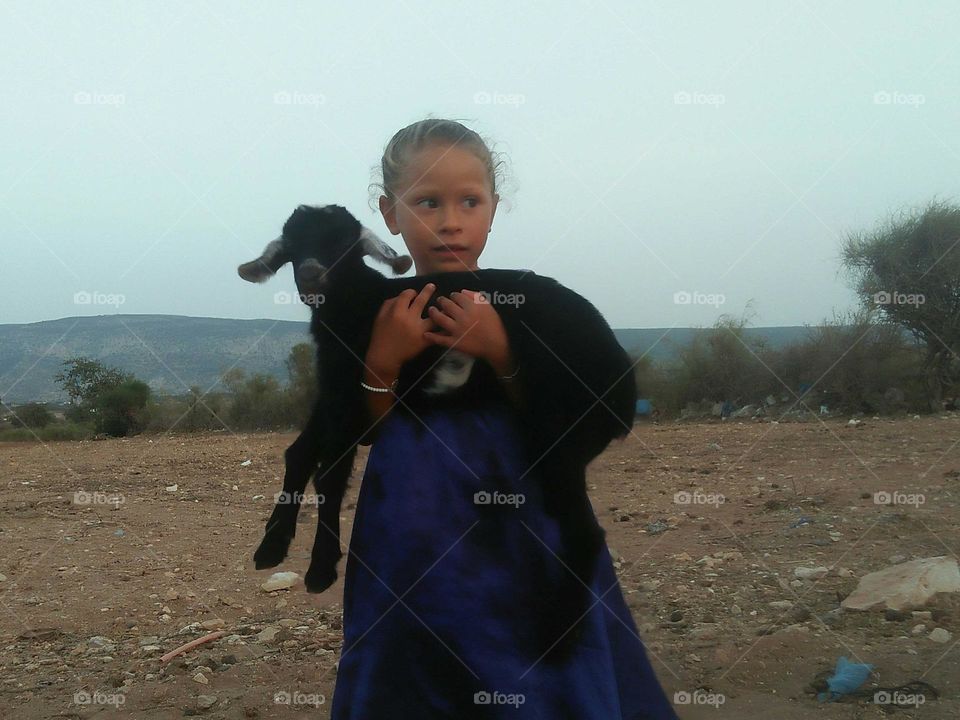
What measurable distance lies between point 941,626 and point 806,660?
0.60 meters

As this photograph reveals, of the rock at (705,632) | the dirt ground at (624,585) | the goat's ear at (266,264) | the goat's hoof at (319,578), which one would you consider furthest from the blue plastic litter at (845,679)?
the goat's ear at (266,264)

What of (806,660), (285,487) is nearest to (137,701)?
(285,487)

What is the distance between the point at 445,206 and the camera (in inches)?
56.6

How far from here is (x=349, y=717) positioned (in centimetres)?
133

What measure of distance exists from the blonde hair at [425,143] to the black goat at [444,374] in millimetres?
117

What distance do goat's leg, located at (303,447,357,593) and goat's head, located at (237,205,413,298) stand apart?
330mm

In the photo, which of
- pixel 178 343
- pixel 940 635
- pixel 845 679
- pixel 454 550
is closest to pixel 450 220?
pixel 454 550

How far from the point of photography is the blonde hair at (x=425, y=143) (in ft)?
4.83

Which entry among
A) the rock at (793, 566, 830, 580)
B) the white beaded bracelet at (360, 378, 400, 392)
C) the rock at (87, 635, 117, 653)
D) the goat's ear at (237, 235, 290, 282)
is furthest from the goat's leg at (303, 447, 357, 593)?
the rock at (793, 566, 830, 580)

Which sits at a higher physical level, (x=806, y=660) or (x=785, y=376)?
(x=785, y=376)

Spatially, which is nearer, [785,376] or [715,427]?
[715,427]

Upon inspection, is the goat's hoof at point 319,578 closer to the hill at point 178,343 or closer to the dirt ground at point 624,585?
the dirt ground at point 624,585

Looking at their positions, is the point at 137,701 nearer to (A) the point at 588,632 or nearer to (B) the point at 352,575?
(B) the point at 352,575

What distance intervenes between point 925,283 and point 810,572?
8079 mm
